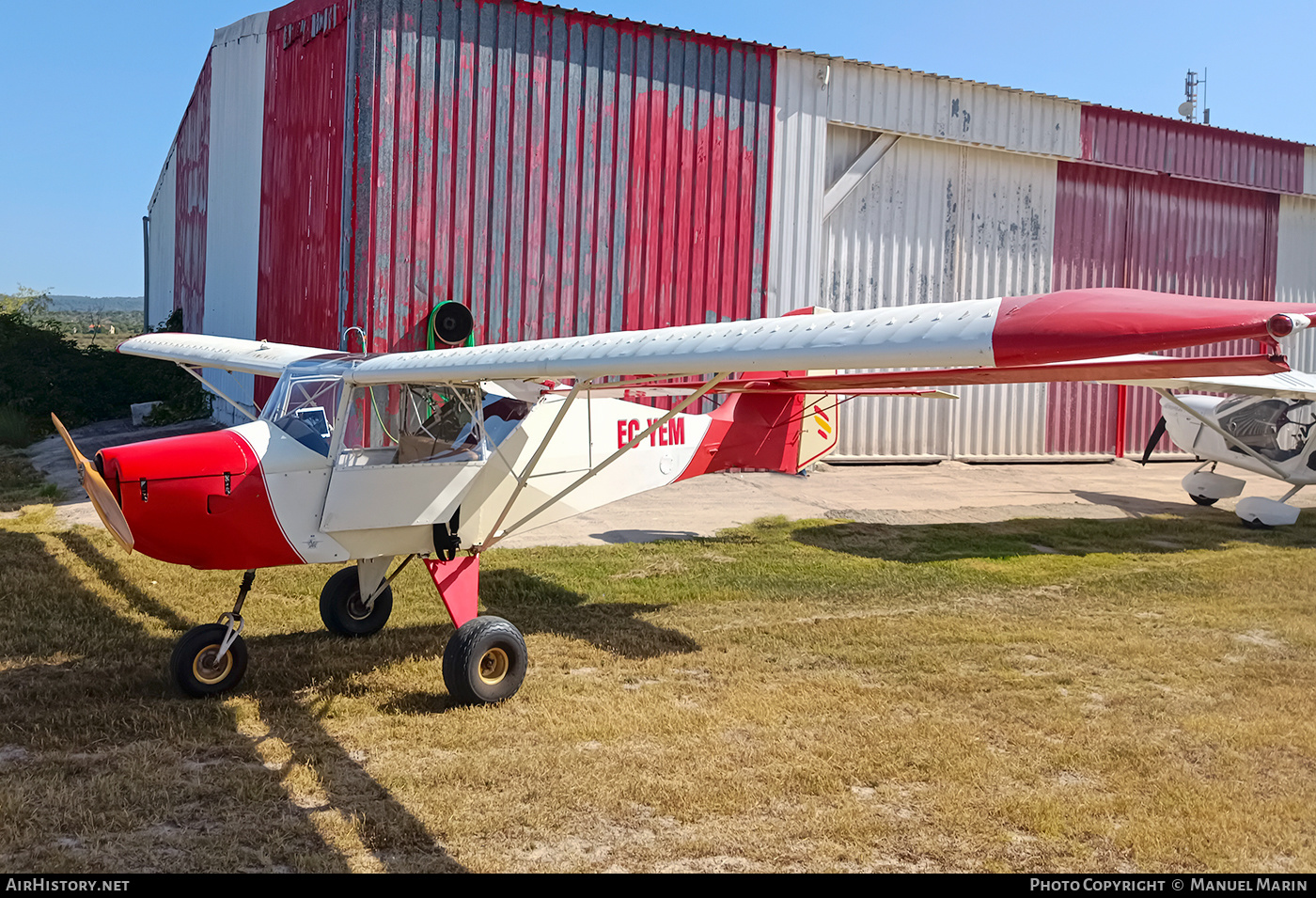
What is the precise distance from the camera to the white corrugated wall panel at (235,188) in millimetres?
16984

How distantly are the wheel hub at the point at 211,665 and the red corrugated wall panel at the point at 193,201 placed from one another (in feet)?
62.3

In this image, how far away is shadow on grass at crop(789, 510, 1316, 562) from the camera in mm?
10578

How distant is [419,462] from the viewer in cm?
628

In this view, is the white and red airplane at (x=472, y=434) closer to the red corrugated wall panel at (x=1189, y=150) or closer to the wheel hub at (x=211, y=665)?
the wheel hub at (x=211, y=665)

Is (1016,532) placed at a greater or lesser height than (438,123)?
lesser

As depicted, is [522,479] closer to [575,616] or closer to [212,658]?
[575,616]

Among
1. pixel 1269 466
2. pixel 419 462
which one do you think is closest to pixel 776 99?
pixel 1269 466

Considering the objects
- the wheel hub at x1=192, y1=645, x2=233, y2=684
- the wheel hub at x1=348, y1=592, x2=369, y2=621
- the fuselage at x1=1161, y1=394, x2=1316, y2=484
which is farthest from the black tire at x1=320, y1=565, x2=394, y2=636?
the fuselage at x1=1161, y1=394, x2=1316, y2=484

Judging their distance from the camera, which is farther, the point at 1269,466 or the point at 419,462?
the point at 1269,466

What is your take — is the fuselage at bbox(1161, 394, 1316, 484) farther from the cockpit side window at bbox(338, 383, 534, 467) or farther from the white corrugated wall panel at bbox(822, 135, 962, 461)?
the cockpit side window at bbox(338, 383, 534, 467)

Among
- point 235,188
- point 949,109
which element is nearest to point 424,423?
point 949,109

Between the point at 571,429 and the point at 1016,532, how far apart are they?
21.5 ft

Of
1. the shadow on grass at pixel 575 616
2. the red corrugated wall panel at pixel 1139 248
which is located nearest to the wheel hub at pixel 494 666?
the shadow on grass at pixel 575 616

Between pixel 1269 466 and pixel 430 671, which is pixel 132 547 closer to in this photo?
pixel 430 671
